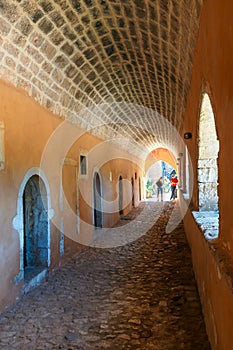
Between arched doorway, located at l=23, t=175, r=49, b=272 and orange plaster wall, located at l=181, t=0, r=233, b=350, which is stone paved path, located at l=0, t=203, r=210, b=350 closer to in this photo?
arched doorway, located at l=23, t=175, r=49, b=272

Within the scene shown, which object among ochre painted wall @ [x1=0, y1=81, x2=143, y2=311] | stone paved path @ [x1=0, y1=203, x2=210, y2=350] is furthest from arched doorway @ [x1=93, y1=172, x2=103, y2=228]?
stone paved path @ [x1=0, y1=203, x2=210, y2=350]

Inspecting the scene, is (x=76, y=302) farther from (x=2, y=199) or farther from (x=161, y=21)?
(x=161, y=21)

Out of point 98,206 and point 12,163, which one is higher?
point 12,163

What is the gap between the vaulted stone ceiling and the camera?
11.8 feet

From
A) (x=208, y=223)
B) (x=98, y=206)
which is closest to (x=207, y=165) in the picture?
(x=208, y=223)

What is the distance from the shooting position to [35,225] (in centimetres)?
520

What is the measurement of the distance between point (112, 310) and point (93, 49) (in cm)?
400

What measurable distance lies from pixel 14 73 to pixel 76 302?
3172 mm

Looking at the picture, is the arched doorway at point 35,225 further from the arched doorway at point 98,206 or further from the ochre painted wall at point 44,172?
the arched doorway at point 98,206

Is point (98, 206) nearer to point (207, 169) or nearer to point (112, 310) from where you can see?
point (112, 310)

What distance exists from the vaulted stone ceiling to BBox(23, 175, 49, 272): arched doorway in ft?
4.87

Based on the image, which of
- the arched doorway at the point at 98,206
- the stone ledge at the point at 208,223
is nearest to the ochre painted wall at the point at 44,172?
the arched doorway at the point at 98,206

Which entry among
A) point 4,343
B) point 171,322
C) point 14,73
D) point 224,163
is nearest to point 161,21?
point 14,73

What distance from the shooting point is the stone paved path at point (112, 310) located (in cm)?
303
